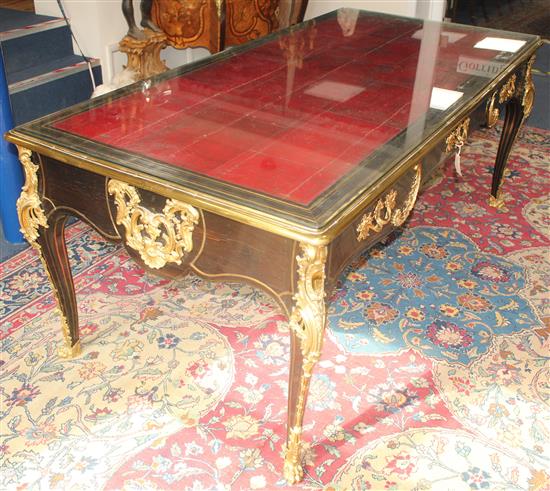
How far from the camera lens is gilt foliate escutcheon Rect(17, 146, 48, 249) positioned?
179cm

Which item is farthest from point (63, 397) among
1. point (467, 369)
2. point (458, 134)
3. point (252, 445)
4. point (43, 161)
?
point (458, 134)

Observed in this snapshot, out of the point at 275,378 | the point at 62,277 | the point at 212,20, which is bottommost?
the point at 275,378

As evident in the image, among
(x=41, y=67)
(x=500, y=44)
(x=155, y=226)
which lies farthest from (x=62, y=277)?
(x=41, y=67)

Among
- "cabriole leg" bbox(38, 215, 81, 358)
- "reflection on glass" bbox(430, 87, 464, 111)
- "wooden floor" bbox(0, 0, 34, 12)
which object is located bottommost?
"cabriole leg" bbox(38, 215, 81, 358)

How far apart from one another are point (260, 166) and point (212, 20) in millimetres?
2302

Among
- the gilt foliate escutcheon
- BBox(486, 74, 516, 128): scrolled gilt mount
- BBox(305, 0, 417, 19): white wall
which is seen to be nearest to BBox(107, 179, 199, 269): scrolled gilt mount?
the gilt foliate escutcheon

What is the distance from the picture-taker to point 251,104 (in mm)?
2006

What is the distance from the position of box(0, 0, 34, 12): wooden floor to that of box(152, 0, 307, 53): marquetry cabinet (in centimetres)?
139

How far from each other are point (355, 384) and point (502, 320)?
28.7 inches

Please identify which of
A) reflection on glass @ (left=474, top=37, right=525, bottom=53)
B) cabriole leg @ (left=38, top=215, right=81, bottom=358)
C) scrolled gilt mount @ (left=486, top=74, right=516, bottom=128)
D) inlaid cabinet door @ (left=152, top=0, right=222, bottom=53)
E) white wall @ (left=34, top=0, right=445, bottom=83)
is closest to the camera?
cabriole leg @ (left=38, top=215, right=81, bottom=358)

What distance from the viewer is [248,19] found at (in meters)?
3.88

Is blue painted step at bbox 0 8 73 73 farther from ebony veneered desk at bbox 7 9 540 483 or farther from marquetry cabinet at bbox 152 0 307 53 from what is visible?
ebony veneered desk at bbox 7 9 540 483

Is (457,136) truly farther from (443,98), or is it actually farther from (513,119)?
(513,119)

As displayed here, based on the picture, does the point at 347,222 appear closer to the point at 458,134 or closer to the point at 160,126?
the point at 160,126
